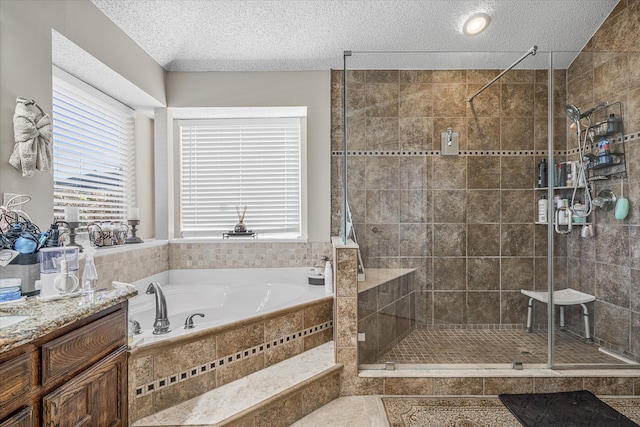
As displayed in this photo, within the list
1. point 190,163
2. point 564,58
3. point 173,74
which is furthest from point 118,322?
point 564,58

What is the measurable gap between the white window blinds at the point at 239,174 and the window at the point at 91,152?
20.2 inches

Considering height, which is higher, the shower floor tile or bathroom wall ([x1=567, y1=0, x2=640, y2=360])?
bathroom wall ([x1=567, y1=0, x2=640, y2=360])

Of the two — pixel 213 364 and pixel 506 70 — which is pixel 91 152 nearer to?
pixel 213 364

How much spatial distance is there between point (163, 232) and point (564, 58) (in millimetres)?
3431

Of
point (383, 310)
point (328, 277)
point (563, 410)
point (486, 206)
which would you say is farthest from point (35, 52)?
point (563, 410)

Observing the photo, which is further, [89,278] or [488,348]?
[488,348]

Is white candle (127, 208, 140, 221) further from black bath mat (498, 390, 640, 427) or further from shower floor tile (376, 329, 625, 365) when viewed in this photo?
black bath mat (498, 390, 640, 427)

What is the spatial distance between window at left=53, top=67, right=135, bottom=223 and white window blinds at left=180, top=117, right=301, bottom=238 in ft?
1.68

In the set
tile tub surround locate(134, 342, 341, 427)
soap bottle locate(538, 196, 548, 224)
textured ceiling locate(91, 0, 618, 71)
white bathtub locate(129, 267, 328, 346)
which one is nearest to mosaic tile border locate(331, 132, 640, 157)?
soap bottle locate(538, 196, 548, 224)

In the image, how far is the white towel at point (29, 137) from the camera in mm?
1632

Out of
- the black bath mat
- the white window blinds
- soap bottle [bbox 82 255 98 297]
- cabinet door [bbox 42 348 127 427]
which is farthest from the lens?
the white window blinds

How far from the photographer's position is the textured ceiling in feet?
8.04

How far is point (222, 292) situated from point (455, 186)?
6.65ft

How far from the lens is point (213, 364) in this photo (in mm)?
1945
